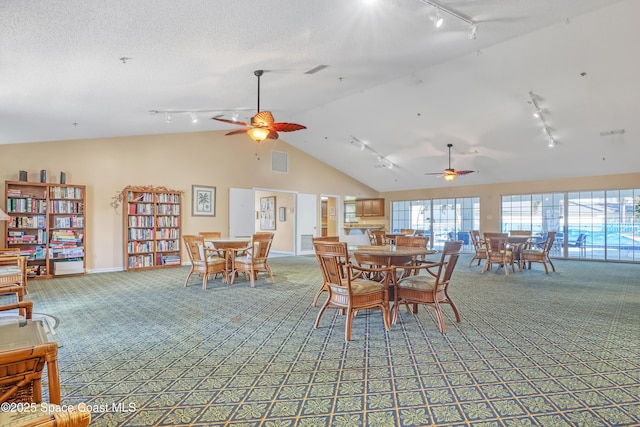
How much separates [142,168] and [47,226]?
92.7 inches

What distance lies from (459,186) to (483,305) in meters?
8.47

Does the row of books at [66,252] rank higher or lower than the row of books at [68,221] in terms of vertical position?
lower

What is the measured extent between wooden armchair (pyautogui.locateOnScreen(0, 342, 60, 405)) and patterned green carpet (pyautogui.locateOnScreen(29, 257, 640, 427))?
3.20 ft

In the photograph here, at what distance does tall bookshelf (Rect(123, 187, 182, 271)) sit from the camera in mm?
8070

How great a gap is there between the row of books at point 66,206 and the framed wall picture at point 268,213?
6627mm

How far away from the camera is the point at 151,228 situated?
8.40 metres

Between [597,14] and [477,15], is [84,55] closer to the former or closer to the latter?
[477,15]

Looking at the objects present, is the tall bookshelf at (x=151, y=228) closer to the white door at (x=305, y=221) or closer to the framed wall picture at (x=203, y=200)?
the framed wall picture at (x=203, y=200)

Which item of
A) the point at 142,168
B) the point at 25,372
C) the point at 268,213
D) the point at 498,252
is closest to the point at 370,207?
the point at 268,213

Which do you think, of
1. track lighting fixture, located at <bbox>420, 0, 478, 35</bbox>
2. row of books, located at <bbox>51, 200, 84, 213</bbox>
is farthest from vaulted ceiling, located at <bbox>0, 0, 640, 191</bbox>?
row of books, located at <bbox>51, 200, 84, 213</bbox>

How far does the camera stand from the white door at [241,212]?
10.1 m

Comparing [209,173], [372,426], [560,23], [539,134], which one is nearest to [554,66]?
[560,23]

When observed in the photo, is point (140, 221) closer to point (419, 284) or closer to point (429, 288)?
point (419, 284)

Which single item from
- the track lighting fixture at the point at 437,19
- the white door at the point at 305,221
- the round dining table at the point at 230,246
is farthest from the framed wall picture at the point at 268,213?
the track lighting fixture at the point at 437,19
